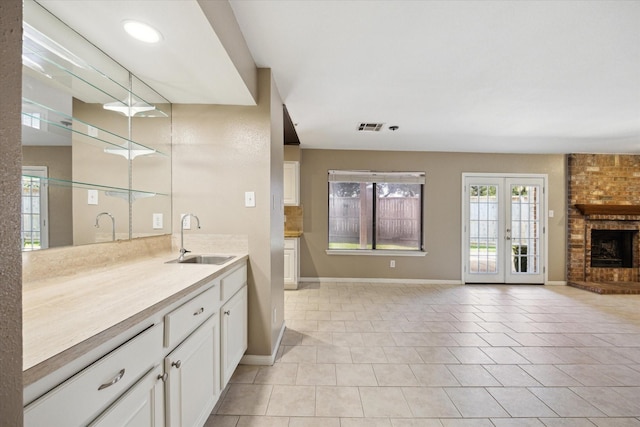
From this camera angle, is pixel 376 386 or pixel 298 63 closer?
pixel 376 386

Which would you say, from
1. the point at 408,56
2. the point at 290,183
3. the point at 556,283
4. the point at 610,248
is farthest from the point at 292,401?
the point at 610,248

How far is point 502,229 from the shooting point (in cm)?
522

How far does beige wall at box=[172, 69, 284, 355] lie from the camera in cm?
237

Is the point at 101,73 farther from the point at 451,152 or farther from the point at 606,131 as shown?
the point at 606,131

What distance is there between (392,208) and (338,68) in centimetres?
337

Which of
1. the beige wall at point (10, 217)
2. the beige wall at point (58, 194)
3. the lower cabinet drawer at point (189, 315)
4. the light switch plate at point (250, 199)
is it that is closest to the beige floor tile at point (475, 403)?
the lower cabinet drawer at point (189, 315)

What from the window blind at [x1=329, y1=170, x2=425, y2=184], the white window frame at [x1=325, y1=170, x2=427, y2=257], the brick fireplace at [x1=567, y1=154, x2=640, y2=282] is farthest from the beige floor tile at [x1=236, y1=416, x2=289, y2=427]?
the brick fireplace at [x1=567, y1=154, x2=640, y2=282]

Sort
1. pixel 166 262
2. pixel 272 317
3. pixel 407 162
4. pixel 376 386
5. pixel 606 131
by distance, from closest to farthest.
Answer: pixel 166 262 < pixel 376 386 < pixel 272 317 < pixel 606 131 < pixel 407 162

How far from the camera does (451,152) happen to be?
5.24m

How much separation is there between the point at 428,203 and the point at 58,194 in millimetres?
4988

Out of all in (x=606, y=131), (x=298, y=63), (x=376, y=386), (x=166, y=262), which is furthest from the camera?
(x=606, y=131)

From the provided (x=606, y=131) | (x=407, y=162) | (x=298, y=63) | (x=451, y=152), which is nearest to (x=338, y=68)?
(x=298, y=63)

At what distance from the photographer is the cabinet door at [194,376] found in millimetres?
1234

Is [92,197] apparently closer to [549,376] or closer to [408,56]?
[408,56]
